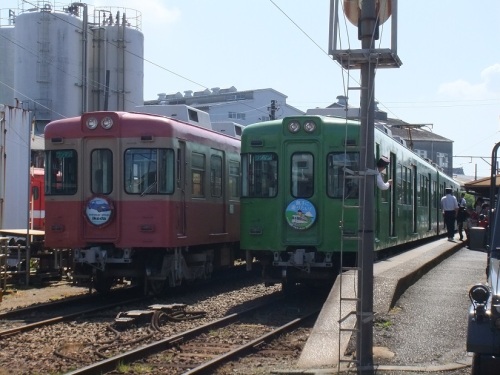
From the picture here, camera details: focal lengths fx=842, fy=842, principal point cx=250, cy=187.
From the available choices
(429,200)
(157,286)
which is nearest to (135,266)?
(157,286)

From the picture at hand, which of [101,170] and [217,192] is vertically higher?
[101,170]

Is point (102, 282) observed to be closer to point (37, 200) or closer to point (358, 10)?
point (37, 200)

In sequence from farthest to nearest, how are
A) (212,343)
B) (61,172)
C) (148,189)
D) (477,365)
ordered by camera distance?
1. (61,172)
2. (148,189)
3. (212,343)
4. (477,365)

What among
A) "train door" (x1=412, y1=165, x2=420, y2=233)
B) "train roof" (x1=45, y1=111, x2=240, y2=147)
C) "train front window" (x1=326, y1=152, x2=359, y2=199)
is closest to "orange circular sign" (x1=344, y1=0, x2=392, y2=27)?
"train front window" (x1=326, y1=152, x2=359, y2=199)

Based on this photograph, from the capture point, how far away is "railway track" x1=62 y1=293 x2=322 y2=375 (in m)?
9.27

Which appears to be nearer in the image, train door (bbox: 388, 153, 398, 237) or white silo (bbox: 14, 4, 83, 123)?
train door (bbox: 388, 153, 398, 237)

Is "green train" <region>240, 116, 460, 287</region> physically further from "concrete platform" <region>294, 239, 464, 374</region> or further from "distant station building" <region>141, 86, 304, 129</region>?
"distant station building" <region>141, 86, 304, 129</region>

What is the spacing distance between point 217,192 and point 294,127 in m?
3.54

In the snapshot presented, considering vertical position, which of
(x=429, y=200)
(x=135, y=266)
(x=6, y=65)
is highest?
(x=6, y=65)

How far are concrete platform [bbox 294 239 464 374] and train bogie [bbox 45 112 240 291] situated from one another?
12.1 feet

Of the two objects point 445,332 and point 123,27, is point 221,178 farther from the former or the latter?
point 123,27

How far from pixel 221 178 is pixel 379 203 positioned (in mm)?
3910

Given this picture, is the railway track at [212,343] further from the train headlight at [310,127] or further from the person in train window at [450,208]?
the person in train window at [450,208]

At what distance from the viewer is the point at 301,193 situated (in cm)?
1455
